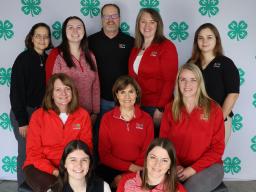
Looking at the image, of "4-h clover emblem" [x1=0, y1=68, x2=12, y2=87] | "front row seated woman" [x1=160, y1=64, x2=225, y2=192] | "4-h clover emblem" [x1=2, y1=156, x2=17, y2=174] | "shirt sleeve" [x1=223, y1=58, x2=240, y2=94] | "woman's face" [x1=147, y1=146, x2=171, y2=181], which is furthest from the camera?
"4-h clover emblem" [x1=2, y1=156, x2=17, y2=174]

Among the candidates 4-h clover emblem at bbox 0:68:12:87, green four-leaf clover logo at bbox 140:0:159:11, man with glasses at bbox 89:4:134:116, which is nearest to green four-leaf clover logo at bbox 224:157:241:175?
man with glasses at bbox 89:4:134:116

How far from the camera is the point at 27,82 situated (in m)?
2.82

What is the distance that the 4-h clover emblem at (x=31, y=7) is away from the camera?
3.21m

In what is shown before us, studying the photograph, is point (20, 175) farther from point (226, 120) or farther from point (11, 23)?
point (226, 120)

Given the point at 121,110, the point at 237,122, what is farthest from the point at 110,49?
the point at 237,122

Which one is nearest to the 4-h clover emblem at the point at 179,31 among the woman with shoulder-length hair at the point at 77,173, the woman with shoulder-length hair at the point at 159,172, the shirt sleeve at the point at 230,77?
the shirt sleeve at the point at 230,77

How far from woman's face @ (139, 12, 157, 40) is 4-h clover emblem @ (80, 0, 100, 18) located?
584mm

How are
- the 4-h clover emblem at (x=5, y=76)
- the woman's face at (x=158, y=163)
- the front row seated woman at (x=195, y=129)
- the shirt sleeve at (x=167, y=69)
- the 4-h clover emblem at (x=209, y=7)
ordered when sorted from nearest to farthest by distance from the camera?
the woman's face at (x=158, y=163)
the front row seated woman at (x=195, y=129)
the shirt sleeve at (x=167, y=69)
the 4-h clover emblem at (x=209, y=7)
the 4-h clover emblem at (x=5, y=76)

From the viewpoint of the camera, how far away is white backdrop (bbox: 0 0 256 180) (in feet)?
10.3

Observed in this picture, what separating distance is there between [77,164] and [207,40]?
1.35 m

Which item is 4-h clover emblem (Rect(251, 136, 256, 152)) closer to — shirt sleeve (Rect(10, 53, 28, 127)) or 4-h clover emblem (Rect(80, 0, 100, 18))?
4-h clover emblem (Rect(80, 0, 100, 18))

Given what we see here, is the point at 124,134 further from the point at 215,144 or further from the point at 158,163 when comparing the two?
the point at 215,144

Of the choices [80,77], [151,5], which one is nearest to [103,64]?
[80,77]

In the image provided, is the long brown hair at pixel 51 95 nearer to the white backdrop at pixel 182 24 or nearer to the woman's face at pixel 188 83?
the woman's face at pixel 188 83
